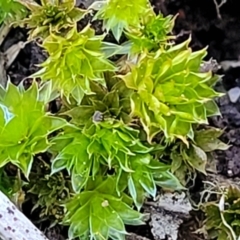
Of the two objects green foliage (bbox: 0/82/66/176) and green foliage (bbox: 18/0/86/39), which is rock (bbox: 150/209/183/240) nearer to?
green foliage (bbox: 0/82/66/176)

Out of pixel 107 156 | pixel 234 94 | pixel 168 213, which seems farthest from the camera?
pixel 234 94

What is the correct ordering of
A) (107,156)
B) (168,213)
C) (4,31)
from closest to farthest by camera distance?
(107,156) < (168,213) < (4,31)

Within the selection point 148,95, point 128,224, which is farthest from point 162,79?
point 128,224

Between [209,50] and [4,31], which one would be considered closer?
[4,31]

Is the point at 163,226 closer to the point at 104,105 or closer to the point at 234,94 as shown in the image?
the point at 104,105

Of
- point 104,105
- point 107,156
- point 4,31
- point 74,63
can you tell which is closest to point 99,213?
point 107,156

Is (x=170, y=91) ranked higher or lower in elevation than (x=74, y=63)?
lower

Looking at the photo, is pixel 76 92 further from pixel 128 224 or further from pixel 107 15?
pixel 128 224
